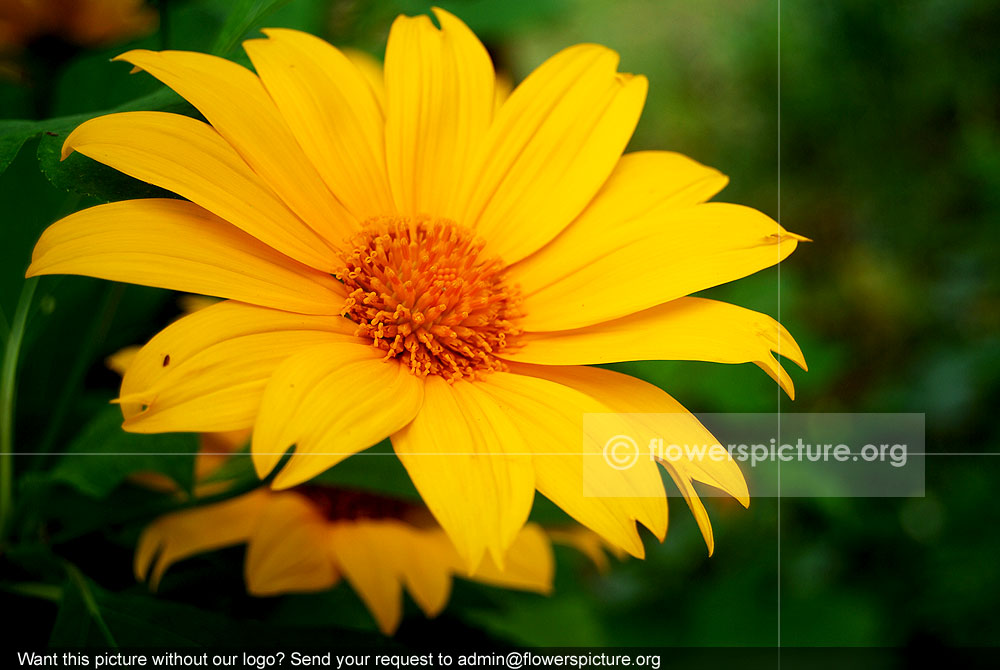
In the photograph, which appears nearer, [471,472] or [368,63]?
[471,472]

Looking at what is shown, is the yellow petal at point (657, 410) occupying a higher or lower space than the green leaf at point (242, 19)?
lower

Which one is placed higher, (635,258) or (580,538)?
(635,258)

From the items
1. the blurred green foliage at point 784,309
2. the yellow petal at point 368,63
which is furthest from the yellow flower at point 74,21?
the yellow petal at point 368,63

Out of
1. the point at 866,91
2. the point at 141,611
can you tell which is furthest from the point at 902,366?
the point at 141,611

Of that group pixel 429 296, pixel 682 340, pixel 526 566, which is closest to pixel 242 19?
pixel 429 296

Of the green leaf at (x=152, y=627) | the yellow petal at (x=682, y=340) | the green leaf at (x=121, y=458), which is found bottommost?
the green leaf at (x=152, y=627)

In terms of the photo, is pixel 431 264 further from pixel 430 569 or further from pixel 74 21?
pixel 74 21

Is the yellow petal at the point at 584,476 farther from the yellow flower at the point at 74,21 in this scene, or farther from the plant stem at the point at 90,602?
the yellow flower at the point at 74,21
